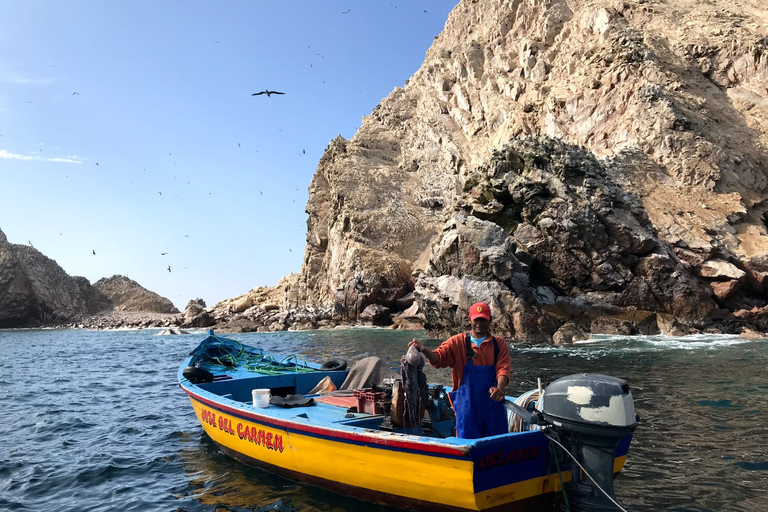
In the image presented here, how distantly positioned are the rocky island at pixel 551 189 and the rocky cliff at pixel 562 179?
16cm

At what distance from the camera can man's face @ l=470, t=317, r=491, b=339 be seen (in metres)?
5.70

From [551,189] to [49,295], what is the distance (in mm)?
82574

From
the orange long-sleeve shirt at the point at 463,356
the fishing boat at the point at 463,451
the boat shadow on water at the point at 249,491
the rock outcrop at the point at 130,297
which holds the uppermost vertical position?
the rock outcrop at the point at 130,297

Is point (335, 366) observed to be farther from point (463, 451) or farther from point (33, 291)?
point (33, 291)

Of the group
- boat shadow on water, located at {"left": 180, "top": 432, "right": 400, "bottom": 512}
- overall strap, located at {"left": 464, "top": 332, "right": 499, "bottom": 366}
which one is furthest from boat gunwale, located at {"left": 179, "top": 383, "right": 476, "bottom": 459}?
overall strap, located at {"left": 464, "top": 332, "right": 499, "bottom": 366}

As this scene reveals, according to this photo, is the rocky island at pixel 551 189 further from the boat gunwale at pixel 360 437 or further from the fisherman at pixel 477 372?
the fisherman at pixel 477 372

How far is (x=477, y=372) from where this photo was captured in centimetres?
573

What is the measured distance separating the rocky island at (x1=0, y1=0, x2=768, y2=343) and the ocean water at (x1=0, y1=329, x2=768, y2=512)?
28.0 ft

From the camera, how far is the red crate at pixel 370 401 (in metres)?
7.73

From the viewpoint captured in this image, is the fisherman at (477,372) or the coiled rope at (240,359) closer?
the fisherman at (477,372)

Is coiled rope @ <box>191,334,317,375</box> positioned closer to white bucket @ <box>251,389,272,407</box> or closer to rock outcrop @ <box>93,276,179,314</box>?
white bucket @ <box>251,389,272,407</box>

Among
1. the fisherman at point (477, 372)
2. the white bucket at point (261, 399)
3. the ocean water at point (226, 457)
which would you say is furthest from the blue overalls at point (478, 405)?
the white bucket at point (261, 399)

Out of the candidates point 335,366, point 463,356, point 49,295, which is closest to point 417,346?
point 463,356

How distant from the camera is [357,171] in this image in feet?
202
